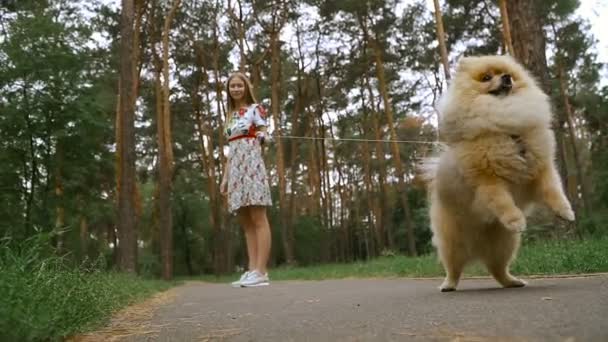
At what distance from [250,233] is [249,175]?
2.48ft

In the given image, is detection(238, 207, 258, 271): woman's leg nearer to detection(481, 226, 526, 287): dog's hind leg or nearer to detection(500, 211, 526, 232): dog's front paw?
detection(481, 226, 526, 287): dog's hind leg

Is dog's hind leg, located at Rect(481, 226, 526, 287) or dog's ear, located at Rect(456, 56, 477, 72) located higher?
dog's ear, located at Rect(456, 56, 477, 72)

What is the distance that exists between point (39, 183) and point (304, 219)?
924 inches

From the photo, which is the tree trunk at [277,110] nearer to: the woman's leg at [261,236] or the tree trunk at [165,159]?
the tree trunk at [165,159]

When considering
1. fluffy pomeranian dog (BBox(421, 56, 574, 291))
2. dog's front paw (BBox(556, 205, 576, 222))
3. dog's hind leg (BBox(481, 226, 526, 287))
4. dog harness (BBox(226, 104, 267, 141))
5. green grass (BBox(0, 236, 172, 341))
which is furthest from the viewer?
dog harness (BBox(226, 104, 267, 141))

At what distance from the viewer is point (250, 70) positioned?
25797mm

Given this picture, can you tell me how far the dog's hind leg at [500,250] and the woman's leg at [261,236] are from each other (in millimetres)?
3222

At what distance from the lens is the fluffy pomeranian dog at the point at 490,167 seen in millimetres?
3477

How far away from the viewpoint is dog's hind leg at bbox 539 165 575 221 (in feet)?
11.1

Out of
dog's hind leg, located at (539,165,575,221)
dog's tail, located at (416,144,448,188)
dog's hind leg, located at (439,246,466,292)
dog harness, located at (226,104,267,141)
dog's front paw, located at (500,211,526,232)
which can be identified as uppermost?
dog harness, located at (226,104,267,141)

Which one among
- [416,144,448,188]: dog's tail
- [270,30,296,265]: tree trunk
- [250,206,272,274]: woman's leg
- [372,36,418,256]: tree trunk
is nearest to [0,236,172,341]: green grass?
[416,144,448,188]: dog's tail

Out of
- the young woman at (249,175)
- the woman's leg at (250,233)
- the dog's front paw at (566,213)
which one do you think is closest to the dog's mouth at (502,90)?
the dog's front paw at (566,213)

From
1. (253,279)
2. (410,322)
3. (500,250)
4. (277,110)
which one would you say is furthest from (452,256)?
(277,110)

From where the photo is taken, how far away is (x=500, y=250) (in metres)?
3.86
